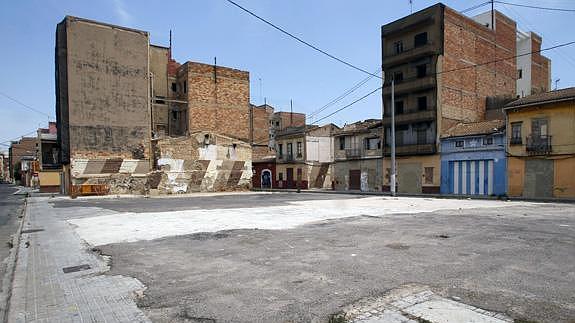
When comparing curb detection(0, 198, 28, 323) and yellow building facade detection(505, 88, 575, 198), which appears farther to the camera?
yellow building facade detection(505, 88, 575, 198)

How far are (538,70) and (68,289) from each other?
57872 millimetres

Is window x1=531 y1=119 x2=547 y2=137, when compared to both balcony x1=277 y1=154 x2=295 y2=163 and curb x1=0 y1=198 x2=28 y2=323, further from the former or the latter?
curb x1=0 y1=198 x2=28 y2=323

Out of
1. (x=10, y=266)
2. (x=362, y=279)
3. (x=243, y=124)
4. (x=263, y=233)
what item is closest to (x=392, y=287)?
(x=362, y=279)

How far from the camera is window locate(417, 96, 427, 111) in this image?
116 feet

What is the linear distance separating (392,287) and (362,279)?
530 millimetres

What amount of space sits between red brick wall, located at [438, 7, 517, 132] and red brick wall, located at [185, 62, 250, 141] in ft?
82.5

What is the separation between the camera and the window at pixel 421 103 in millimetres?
35406

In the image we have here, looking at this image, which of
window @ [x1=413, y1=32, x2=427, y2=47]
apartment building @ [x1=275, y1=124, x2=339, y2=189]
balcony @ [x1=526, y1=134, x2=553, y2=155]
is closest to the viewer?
balcony @ [x1=526, y1=134, x2=553, y2=155]

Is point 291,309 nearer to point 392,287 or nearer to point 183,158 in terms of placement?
point 392,287

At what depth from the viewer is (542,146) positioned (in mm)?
26859

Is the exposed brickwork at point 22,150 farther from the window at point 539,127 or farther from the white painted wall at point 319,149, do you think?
the window at point 539,127

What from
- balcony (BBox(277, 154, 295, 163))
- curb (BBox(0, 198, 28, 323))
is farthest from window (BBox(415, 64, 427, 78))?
curb (BBox(0, 198, 28, 323))

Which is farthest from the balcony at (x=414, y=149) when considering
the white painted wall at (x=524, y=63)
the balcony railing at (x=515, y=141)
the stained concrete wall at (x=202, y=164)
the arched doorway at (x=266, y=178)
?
the white painted wall at (x=524, y=63)

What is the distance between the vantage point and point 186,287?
523cm
